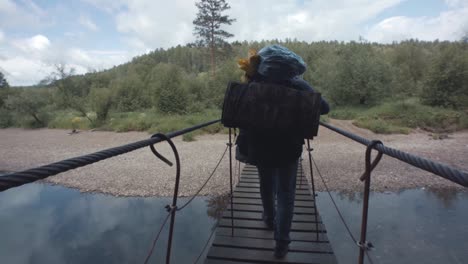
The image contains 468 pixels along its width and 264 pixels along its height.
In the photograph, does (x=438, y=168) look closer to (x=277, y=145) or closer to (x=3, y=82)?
(x=277, y=145)

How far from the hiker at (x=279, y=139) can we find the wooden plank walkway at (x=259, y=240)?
0.36 metres

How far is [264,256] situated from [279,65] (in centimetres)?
153

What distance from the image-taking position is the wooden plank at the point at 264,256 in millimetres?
2117

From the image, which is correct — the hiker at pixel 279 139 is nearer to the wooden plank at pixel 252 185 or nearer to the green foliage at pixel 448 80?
the wooden plank at pixel 252 185

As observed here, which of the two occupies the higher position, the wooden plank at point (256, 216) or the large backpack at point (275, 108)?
the large backpack at point (275, 108)

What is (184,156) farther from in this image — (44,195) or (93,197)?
(44,195)

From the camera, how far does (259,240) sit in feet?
7.93

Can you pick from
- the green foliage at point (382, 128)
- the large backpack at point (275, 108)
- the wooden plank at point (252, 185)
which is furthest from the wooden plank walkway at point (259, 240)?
the green foliage at point (382, 128)

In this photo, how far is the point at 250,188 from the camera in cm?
401

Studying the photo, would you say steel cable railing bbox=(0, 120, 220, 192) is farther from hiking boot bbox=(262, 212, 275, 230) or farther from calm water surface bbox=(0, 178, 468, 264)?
calm water surface bbox=(0, 178, 468, 264)

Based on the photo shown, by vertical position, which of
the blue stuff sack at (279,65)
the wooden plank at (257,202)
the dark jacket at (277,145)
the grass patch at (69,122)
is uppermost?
the blue stuff sack at (279,65)

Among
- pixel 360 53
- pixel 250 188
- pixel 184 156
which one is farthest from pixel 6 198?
pixel 360 53

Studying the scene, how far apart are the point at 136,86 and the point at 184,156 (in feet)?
64.9

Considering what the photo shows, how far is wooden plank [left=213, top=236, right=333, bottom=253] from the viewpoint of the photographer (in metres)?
2.28
